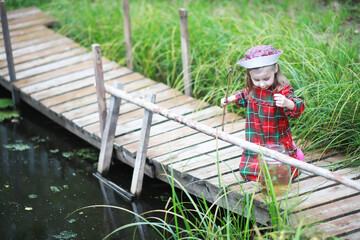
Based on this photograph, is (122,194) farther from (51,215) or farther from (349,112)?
(349,112)

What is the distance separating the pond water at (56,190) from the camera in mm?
4434

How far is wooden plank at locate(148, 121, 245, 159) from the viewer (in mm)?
4809

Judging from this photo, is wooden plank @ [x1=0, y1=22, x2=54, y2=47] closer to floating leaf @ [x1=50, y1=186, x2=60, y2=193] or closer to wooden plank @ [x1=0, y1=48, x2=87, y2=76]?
wooden plank @ [x1=0, y1=48, x2=87, y2=76]

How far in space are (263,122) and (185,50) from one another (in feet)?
6.74

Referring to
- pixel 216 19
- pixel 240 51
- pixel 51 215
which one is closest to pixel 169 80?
pixel 216 19

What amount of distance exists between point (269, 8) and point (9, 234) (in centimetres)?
494

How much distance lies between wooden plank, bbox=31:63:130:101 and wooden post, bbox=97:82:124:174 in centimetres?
143

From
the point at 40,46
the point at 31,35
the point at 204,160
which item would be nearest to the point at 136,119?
the point at 204,160

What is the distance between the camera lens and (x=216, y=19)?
6.56 metres

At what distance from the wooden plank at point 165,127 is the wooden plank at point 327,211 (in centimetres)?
191

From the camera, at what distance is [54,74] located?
21.9 feet

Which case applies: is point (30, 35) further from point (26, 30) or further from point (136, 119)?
point (136, 119)

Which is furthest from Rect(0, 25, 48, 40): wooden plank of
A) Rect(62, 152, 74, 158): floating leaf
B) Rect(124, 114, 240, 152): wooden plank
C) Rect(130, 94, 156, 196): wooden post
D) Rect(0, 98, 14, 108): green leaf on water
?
Rect(130, 94, 156, 196): wooden post

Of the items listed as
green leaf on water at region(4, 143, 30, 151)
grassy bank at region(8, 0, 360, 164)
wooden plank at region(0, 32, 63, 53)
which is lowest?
green leaf on water at region(4, 143, 30, 151)
